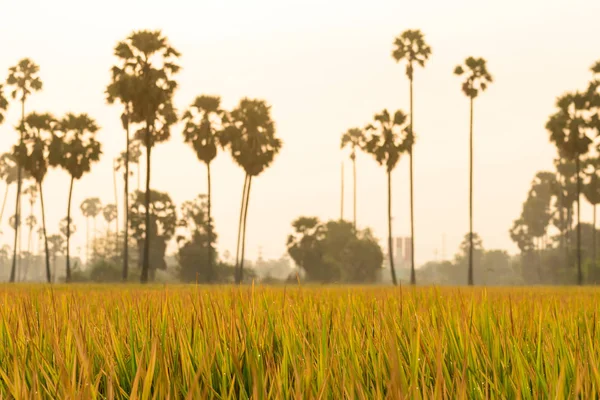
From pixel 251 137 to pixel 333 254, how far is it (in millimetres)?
28368

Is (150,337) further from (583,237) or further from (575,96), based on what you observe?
(583,237)

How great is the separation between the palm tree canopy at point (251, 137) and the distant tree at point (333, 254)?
23.7 metres

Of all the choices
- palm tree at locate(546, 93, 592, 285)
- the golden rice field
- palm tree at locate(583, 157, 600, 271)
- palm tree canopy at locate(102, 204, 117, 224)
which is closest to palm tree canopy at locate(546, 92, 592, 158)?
palm tree at locate(546, 93, 592, 285)

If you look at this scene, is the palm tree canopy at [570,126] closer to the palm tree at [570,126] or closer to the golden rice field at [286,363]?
the palm tree at [570,126]

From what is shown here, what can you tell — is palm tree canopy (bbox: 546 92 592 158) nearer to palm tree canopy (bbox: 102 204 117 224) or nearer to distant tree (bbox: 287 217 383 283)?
distant tree (bbox: 287 217 383 283)

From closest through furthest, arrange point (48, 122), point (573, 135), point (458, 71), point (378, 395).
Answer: point (378, 395) < point (573, 135) < point (48, 122) < point (458, 71)

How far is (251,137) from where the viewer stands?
5531 cm

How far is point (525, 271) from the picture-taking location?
127 meters

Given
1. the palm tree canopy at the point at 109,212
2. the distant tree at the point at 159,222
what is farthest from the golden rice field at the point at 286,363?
the palm tree canopy at the point at 109,212

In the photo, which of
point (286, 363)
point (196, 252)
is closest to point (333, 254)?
point (196, 252)

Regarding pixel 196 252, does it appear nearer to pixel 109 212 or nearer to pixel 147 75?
pixel 147 75

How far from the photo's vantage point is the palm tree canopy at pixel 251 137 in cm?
5516

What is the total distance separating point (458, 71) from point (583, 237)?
52645mm

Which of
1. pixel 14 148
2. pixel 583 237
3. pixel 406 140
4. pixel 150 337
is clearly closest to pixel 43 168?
pixel 14 148
